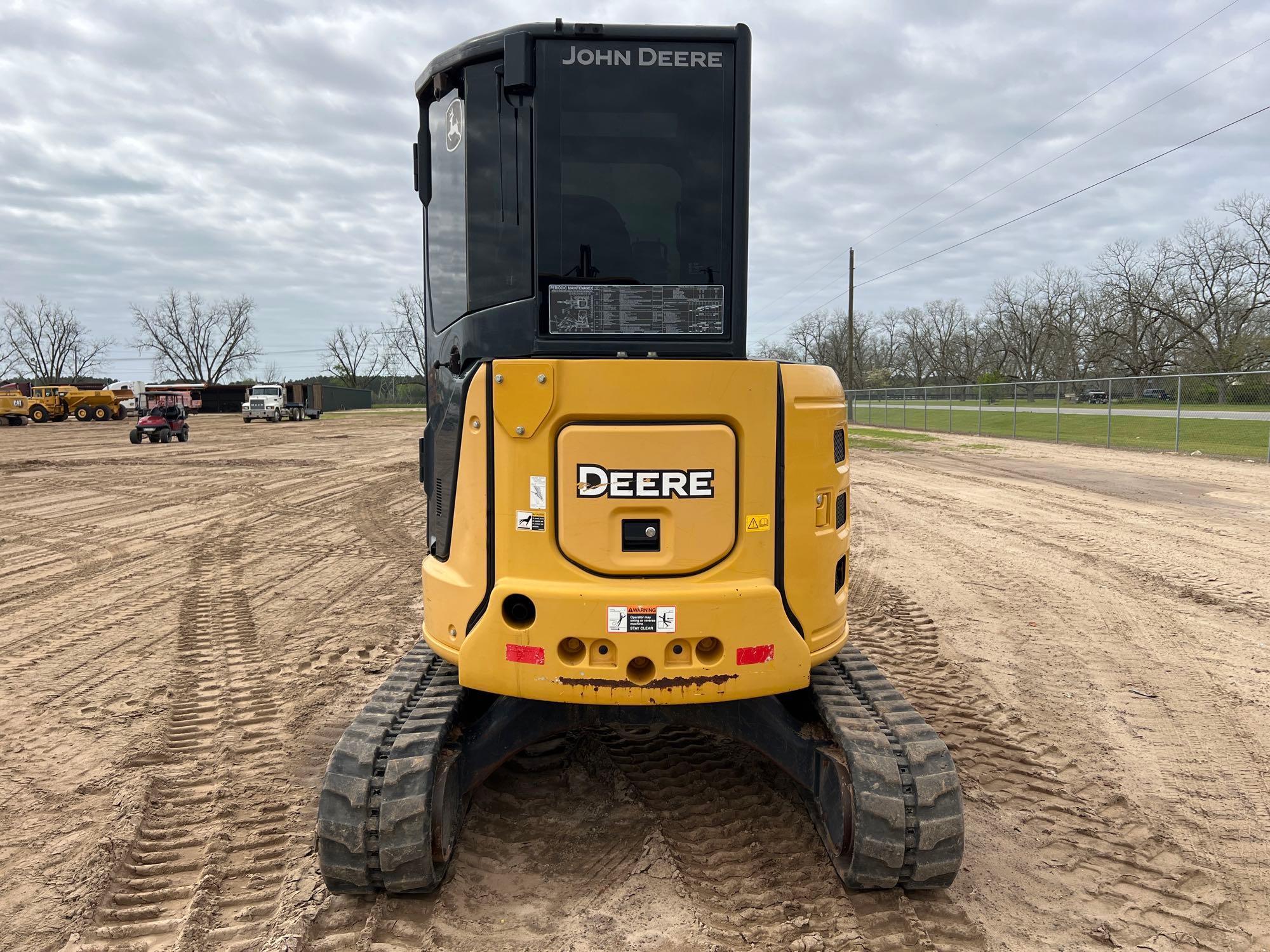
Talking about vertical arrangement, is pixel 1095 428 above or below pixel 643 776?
above

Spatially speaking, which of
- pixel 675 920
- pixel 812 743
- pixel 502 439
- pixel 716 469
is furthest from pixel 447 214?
pixel 675 920

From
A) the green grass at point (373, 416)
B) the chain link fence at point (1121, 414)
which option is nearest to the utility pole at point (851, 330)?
the chain link fence at point (1121, 414)

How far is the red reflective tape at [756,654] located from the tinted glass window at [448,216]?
173cm

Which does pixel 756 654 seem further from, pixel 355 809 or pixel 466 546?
pixel 355 809

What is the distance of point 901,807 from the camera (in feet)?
9.12

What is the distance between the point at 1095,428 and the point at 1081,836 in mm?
27399

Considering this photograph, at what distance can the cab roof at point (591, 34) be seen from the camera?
2938mm

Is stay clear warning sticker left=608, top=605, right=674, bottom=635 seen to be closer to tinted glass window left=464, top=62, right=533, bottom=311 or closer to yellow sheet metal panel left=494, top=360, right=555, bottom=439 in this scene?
A: yellow sheet metal panel left=494, top=360, right=555, bottom=439

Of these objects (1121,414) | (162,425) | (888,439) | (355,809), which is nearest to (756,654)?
(355,809)

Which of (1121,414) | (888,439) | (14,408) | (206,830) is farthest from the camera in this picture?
(14,408)

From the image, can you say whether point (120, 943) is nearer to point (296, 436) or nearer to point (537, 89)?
point (537, 89)

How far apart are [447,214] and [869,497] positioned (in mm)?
10725

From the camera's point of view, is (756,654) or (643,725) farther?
(643,725)

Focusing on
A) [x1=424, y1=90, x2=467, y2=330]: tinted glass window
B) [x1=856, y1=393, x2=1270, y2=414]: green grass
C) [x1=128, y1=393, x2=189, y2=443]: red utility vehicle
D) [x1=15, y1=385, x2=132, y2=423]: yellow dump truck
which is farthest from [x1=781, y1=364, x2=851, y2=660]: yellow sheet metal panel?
[x1=15, y1=385, x2=132, y2=423]: yellow dump truck
